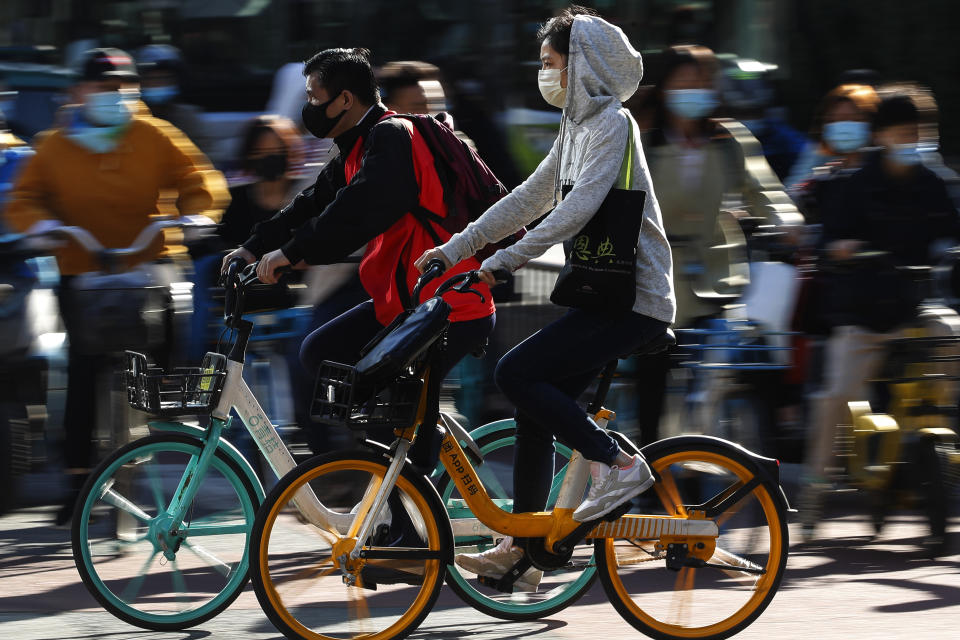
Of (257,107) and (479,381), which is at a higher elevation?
(257,107)

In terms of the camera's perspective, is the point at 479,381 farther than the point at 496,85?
No

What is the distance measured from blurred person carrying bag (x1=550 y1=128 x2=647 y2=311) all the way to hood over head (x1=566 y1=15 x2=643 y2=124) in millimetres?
138

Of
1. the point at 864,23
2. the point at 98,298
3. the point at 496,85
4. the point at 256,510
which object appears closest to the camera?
the point at 256,510

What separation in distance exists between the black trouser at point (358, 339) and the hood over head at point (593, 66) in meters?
0.76

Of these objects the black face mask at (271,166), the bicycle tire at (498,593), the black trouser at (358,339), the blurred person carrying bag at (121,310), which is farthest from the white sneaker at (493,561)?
the black face mask at (271,166)

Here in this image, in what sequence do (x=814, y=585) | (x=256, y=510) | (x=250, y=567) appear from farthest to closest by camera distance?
(x=814, y=585) → (x=256, y=510) → (x=250, y=567)

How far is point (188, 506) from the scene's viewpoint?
4.82m

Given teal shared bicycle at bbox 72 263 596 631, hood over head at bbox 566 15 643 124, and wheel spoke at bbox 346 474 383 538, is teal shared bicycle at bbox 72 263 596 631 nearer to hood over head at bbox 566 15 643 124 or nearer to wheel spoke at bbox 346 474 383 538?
wheel spoke at bbox 346 474 383 538

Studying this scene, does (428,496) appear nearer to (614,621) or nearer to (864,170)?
(614,621)

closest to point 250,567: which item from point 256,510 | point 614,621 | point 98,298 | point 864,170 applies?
point 256,510

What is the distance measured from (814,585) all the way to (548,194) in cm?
185

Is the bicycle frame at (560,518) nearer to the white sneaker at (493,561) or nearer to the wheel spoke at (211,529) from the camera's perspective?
the white sneaker at (493,561)

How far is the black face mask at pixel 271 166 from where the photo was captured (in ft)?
23.7

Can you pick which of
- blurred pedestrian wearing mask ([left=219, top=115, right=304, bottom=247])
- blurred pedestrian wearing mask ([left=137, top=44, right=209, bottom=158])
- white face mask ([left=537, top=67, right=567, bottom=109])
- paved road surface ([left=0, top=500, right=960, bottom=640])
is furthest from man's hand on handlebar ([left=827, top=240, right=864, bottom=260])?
blurred pedestrian wearing mask ([left=137, top=44, right=209, bottom=158])
